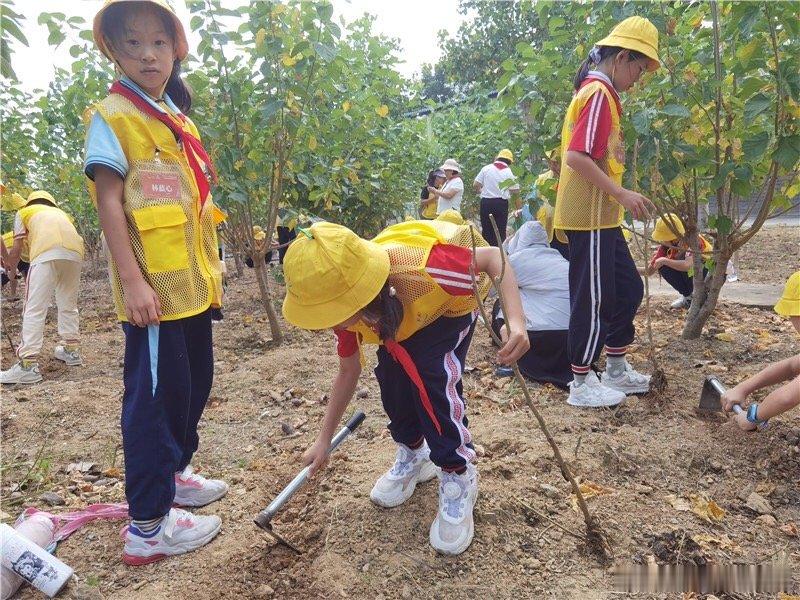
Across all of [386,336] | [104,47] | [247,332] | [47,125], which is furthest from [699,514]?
[47,125]

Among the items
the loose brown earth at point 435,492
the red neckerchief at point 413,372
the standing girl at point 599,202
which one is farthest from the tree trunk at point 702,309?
the red neckerchief at point 413,372

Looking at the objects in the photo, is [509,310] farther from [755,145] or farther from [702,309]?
[702,309]

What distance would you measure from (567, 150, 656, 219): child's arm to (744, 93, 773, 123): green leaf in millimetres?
591

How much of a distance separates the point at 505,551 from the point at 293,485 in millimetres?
709

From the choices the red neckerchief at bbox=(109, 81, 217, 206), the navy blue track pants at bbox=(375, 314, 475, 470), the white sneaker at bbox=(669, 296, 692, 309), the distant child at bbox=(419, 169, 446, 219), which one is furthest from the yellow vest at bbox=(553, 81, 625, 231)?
the distant child at bbox=(419, 169, 446, 219)

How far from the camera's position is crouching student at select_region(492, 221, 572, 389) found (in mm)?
3207

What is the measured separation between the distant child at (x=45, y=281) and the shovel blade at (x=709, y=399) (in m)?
4.28

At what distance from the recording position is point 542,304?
3395mm

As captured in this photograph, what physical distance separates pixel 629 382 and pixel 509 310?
164cm

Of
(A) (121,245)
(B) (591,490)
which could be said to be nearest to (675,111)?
(B) (591,490)

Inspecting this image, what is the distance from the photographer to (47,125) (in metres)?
7.30

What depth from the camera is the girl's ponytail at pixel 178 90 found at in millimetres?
1996

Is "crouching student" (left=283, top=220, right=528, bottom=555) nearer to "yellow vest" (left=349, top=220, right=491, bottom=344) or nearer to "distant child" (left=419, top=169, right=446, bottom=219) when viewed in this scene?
"yellow vest" (left=349, top=220, right=491, bottom=344)

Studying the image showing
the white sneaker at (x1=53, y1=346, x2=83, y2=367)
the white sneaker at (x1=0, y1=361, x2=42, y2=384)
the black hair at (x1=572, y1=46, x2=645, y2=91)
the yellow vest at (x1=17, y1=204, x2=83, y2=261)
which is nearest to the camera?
the black hair at (x1=572, y1=46, x2=645, y2=91)
